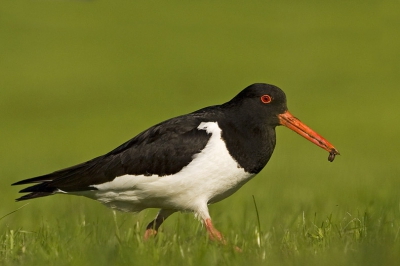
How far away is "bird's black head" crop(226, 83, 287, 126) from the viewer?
8.09m

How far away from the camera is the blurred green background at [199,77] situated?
17.8m

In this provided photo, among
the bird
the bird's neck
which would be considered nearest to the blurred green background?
the bird

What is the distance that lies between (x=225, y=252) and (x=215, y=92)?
2618 cm

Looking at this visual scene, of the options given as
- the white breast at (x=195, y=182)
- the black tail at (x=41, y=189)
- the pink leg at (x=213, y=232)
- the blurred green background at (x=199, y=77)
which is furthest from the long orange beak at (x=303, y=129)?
the blurred green background at (x=199, y=77)

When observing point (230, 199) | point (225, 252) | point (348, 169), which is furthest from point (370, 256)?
point (348, 169)

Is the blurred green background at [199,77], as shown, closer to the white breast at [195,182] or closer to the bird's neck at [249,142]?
the bird's neck at [249,142]

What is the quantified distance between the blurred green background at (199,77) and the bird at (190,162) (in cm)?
400

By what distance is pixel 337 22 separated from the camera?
4003 centimetres

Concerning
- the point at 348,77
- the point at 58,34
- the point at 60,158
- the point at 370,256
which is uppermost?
the point at 58,34

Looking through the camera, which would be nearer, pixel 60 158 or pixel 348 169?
pixel 348 169

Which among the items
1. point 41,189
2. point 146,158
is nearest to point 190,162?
point 146,158

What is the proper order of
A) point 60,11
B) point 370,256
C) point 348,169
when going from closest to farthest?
point 370,256 < point 348,169 < point 60,11

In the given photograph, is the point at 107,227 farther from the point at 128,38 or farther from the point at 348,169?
the point at 128,38

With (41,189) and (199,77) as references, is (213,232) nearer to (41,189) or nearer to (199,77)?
(41,189)
